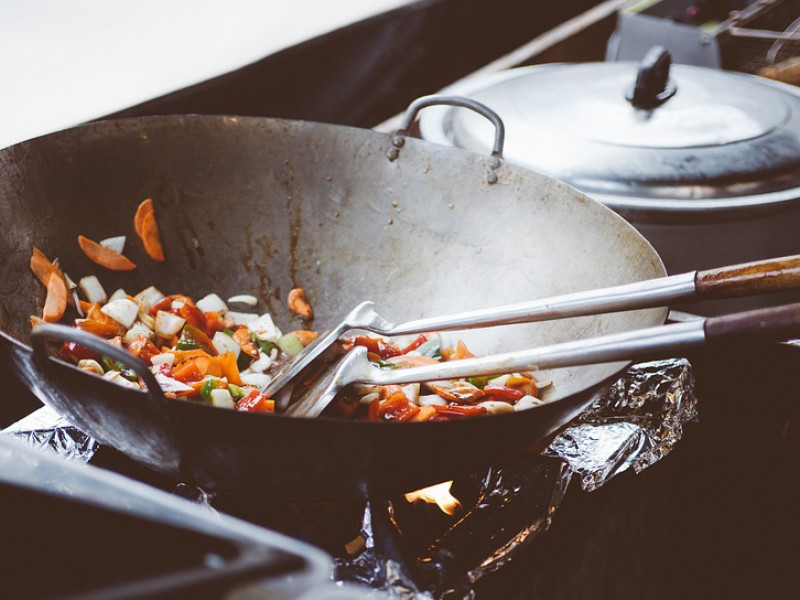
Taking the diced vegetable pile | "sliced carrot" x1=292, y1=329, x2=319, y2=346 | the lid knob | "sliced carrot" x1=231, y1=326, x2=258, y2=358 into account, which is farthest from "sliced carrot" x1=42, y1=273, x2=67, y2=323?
the lid knob

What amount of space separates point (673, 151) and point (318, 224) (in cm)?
82

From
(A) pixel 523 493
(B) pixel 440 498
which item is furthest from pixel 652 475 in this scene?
(B) pixel 440 498

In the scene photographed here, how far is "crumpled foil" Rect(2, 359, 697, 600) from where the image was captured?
1.13 metres

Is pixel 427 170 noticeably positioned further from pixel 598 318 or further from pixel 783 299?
pixel 783 299

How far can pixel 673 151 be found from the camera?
A: 1746 millimetres

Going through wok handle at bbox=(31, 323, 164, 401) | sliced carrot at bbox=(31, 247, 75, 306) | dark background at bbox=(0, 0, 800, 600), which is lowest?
dark background at bbox=(0, 0, 800, 600)

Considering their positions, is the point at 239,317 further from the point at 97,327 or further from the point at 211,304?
the point at 97,327

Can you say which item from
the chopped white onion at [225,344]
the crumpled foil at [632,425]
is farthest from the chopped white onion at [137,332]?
the crumpled foil at [632,425]

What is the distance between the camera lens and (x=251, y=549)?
1.80ft

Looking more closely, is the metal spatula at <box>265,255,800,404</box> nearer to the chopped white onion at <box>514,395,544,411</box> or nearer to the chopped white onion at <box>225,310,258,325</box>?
the chopped white onion at <box>514,395,544,411</box>

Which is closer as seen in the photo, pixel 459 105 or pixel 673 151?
pixel 459 105

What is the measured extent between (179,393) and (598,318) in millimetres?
724

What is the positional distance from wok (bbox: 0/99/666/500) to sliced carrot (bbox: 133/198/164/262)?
0.02 m

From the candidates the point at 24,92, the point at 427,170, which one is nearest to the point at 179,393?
the point at 427,170
